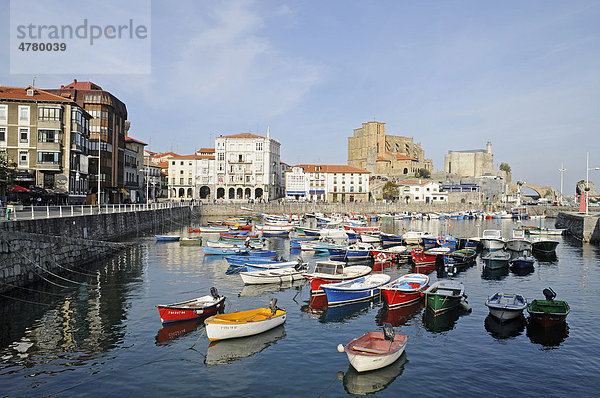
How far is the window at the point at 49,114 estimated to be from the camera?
63094 mm

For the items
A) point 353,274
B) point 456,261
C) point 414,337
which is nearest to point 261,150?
point 456,261

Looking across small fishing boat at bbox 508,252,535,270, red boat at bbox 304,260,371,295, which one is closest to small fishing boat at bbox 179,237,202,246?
red boat at bbox 304,260,371,295

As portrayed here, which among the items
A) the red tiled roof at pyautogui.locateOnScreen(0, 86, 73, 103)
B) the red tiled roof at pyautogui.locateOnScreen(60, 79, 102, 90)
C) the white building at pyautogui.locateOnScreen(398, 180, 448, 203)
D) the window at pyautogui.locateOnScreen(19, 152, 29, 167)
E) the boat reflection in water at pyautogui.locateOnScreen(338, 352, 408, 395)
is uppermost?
the red tiled roof at pyautogui.locateOnScreen(60, 79, 102, 90)

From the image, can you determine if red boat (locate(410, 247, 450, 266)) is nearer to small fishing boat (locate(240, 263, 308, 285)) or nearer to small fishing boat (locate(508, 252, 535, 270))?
small fishing boat (locate(508, 252, 535, 270))

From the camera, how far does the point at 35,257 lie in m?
31.5

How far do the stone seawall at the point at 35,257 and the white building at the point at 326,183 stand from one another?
116 meters

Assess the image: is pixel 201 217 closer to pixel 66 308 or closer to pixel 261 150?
pixel 261 150

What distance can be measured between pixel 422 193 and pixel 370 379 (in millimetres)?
155777

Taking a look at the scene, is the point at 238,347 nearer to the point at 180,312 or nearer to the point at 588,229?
the point at 180,312

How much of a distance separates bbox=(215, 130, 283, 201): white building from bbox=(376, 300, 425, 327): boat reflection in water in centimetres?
11288

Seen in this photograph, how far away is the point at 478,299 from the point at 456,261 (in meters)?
13.9

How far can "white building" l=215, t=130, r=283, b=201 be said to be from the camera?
140m

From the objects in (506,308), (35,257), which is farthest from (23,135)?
(506,308)

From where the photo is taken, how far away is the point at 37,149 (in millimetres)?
63188
